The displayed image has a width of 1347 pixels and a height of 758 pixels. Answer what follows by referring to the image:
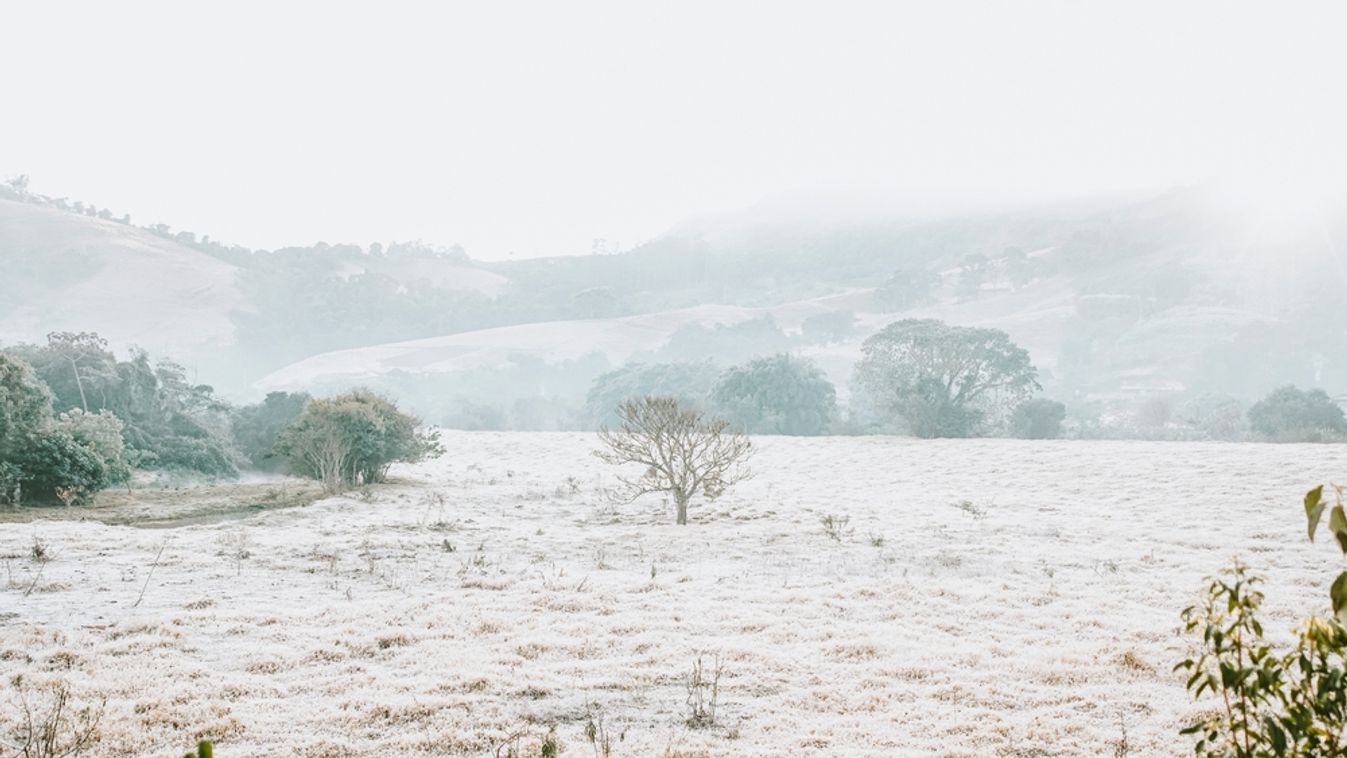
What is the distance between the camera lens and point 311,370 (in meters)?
117

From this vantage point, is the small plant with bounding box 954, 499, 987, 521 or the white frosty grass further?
the small plant with bounding box 954, 499, 987, 521

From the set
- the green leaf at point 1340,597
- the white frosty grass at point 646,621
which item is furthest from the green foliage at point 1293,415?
the green leaf at point 1340,597

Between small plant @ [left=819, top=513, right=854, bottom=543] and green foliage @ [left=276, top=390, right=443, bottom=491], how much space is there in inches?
563

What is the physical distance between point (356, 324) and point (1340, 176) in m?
188

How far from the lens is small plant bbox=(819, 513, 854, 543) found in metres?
17.1

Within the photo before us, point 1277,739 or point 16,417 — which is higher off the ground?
point 16,417

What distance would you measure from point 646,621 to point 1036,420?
151ft

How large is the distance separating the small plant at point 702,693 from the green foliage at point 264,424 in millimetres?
33301

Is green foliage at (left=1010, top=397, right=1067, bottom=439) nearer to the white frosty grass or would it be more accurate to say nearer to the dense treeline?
the white frosty grass

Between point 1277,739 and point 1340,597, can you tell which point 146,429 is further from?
point 1340,597

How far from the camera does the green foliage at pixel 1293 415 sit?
4484 centimetres

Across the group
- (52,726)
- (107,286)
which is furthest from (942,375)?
(107,286)

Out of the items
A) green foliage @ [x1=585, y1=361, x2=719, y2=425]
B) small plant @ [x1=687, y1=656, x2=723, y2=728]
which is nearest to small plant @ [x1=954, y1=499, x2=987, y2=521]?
small plant @ [x1=687, y1=656, x2=723, y2=728]

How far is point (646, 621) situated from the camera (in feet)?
34.2
